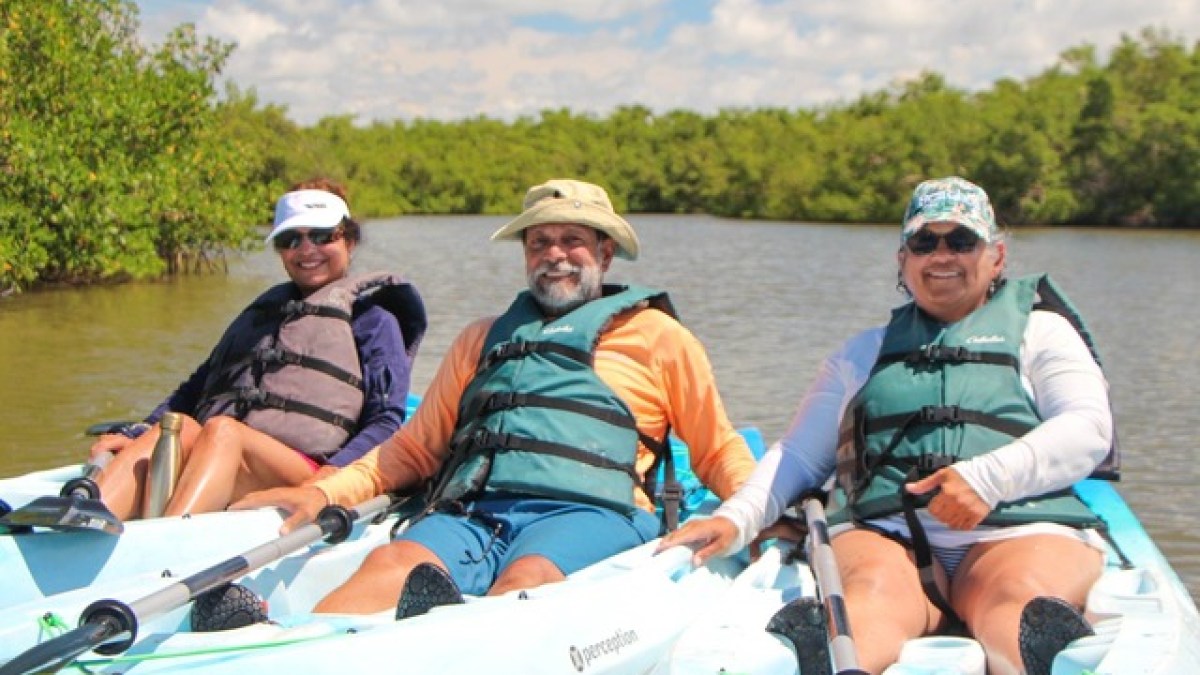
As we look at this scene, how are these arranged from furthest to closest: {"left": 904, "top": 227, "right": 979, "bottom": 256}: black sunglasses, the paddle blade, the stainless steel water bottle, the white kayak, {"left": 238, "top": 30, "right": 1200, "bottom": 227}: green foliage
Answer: {"left": 238, "top": 30, "right": 1200, "bottom": 227}: green foliage, the stainless steel water bottle, {"left": 904, "top": 227, "right": 979, "bottom": 256}: black sunglasses, the white kayak, the paddle blade

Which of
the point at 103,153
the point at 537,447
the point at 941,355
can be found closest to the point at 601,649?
the point at 537,447

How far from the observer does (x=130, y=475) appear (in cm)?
404

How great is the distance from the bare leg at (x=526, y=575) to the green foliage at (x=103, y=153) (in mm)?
11014

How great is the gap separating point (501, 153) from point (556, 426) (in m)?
74.9

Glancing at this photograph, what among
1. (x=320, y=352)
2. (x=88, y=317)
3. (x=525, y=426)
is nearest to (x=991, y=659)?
(x=525, y=426)

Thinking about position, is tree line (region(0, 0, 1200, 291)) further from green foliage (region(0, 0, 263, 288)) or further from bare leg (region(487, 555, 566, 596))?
bare leg (region(487, 555, 566, 596))

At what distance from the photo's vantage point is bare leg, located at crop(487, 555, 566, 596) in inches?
119

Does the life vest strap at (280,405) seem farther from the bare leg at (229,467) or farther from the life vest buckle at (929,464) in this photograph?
the life vest buckle at (929,464)

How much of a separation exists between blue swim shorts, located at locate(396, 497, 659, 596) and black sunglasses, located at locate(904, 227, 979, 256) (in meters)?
0.98

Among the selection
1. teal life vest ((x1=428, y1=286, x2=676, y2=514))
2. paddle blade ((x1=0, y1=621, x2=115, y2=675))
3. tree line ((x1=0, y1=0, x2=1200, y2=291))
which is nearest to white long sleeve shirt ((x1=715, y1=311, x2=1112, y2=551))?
teal life vest ((x1=428, y1=286, x2=676, y2=514))

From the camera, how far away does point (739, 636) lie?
2873mm

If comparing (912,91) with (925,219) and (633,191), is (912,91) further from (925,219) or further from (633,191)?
(925,219)

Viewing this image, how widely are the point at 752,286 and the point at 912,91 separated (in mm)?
54847

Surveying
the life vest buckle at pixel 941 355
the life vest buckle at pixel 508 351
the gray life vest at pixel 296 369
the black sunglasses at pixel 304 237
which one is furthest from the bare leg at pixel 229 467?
the life vest buckle at pixel 941 355
